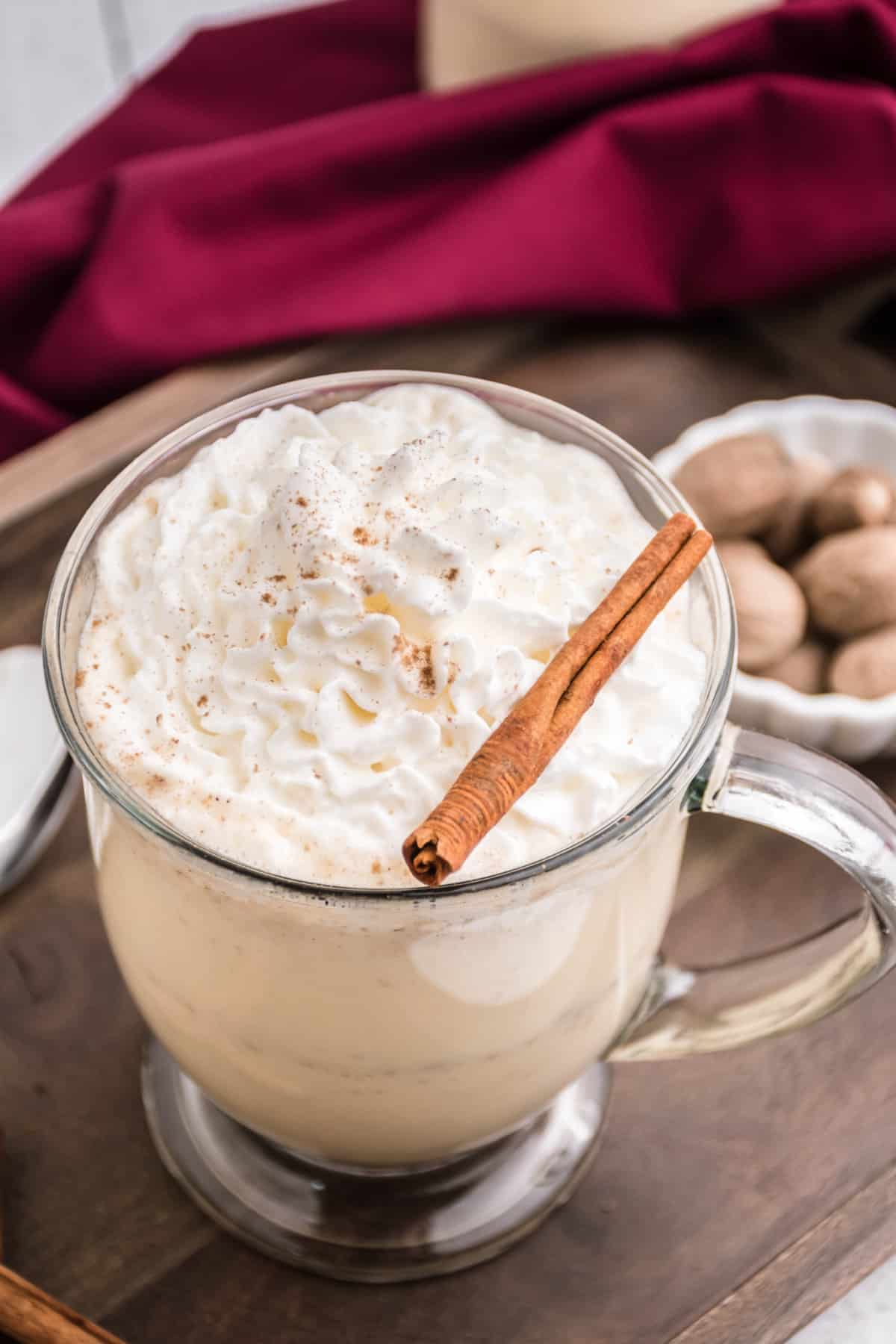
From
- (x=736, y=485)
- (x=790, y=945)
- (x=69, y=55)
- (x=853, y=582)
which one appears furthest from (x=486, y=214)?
(x=69, y=55)

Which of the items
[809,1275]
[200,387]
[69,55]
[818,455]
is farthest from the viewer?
[69,55]

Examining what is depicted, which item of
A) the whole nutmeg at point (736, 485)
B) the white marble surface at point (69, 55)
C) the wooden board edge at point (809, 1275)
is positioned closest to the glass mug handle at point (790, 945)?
the wooden board edge at point (809, 1275)

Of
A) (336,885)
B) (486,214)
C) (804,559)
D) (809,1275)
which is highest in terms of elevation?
(336,885)

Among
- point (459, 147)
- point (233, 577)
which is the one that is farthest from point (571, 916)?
point (459, 147)

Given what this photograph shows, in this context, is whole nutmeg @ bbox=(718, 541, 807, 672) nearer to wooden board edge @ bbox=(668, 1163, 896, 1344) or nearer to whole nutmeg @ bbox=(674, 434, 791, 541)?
whole nutmeg @ bbox=(674, 434, 791, 541)

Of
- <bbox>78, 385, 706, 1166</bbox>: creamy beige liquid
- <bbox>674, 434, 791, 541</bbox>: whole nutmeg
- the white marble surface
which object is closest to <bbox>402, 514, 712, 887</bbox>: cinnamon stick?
<bbox>78, 385, 706, 1166</bbox>: creamy beige liquid

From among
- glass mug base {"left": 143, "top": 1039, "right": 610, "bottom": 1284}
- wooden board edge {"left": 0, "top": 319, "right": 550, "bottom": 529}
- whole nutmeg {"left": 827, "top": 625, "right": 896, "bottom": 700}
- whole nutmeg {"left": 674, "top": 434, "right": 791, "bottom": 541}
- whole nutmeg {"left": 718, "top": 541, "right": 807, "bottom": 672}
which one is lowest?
glass mug base {"left": 143, "top": 1039, "right": 610, "bottom": 1284}

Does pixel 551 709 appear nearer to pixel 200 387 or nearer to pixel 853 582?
pixel 853 582
